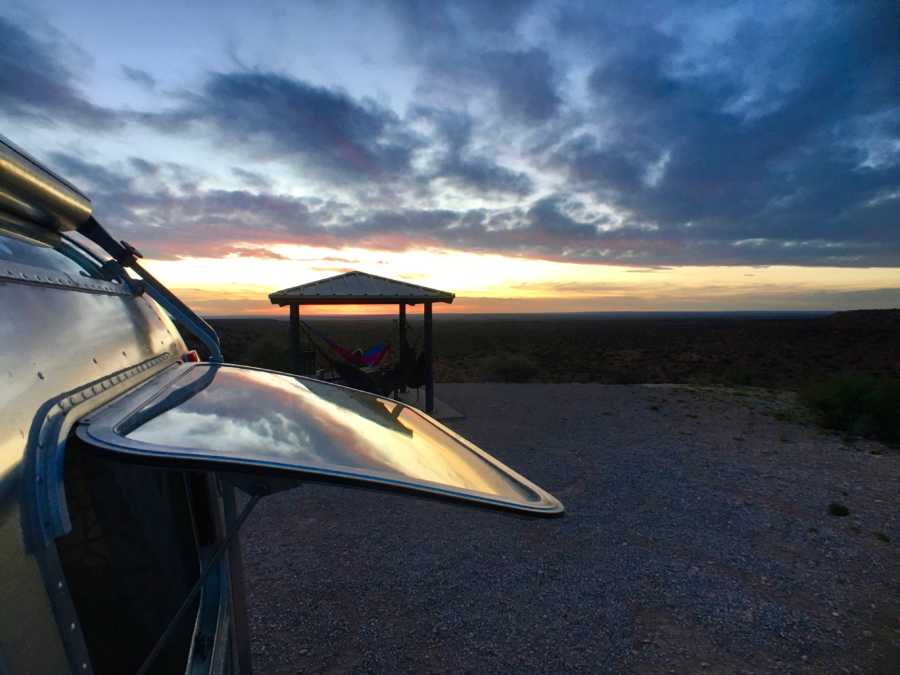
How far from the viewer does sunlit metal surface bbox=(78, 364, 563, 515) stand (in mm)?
906

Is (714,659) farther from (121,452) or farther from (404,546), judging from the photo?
(121,452)

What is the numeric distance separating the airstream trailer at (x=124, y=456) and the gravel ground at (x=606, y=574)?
2.84 ft

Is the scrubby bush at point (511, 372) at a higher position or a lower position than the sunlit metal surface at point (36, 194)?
lower

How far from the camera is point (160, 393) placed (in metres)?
1.27

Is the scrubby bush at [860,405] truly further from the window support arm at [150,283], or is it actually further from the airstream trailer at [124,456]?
the window support arm at [150,283]

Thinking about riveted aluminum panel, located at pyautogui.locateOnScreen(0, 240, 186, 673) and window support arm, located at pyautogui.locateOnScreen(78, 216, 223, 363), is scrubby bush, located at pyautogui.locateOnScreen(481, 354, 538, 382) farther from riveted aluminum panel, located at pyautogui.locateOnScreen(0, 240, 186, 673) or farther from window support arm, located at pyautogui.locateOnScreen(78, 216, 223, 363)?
riveted aluminum panel, located at pyautogui.locateOnScreen(0, 240, 186, 673)

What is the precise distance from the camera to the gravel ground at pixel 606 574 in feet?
9.87

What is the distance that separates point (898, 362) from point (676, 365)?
920 cm

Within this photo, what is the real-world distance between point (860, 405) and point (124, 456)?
37.5 ft

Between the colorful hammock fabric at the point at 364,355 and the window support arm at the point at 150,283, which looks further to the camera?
the colorful hammock fabric at the point at 364,355

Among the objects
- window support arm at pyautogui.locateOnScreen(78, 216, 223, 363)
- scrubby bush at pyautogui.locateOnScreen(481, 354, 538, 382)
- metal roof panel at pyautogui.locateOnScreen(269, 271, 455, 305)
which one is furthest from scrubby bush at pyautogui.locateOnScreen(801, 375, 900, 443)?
window support arm at pyautogui.locateOnScreen(78, 216, 223, 363)

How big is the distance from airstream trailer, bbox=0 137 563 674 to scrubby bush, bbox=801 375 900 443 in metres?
9.56

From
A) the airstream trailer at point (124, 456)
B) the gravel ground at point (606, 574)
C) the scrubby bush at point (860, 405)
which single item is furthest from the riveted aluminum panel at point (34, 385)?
the scrubby bush at point (860, 405)

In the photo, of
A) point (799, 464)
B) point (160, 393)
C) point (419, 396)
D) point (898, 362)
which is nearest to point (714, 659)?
point (160, 393)
